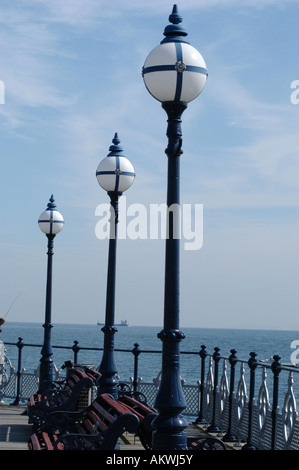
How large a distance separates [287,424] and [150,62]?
210 inches

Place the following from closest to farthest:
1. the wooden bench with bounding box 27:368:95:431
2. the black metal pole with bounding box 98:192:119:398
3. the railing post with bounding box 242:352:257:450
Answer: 1. the wooden bench with bounding box 27:368:95:431
2. the railing post with bounding box 242:352:257:450
3. the black metal pole with bounding box 98:192:119:398

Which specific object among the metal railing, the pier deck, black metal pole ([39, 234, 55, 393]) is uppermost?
black metal pole ([39, 234, 55, 393])

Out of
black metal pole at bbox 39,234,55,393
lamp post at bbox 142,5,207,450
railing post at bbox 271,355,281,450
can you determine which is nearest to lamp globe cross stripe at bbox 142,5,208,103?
lamp post at bbox 142,5,207,450

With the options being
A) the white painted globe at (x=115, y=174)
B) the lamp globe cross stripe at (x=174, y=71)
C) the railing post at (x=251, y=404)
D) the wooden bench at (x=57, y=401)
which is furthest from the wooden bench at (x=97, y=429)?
the white painted globe at (x=115, y=174)

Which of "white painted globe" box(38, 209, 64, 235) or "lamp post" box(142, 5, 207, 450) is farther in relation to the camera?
"white painted globe" box(38, 209, 64, 235)

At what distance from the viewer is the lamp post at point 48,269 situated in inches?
632

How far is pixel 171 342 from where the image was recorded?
6680 mm

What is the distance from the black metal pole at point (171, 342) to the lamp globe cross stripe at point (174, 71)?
1.28ft

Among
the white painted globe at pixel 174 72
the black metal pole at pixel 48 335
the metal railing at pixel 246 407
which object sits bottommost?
the metal railing at pixel 246 407

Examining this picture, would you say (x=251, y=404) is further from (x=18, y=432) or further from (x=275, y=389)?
(x=18, y=432)

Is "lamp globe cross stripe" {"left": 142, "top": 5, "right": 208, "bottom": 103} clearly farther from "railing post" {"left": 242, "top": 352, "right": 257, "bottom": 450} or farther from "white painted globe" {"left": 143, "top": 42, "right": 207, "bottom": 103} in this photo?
"railing post" {"left": 242, "top": 352, "right": 257, "bottom": 450}

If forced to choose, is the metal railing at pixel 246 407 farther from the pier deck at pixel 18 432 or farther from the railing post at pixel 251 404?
the pier deck at pixel 18 432

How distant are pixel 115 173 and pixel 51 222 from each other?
4544 mm

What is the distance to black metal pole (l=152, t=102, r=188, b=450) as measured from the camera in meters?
6.59
